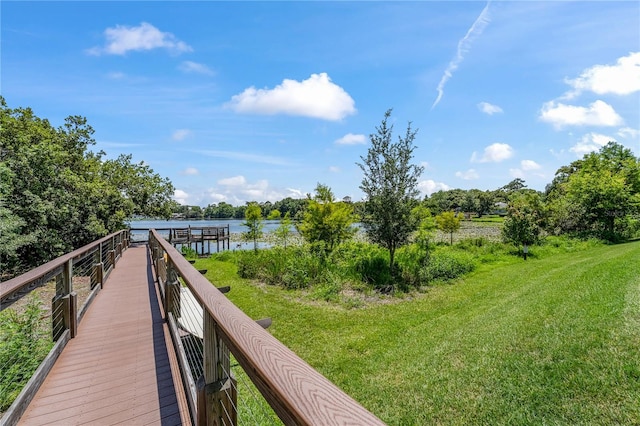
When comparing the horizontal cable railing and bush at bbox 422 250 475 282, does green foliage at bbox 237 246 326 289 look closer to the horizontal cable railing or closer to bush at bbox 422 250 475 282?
bush at bbox 422 250 475 282

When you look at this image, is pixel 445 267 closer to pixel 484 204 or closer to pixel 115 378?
pixel 115 378

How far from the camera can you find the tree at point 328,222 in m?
12.2

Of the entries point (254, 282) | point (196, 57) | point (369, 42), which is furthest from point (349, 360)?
point (196, 57)

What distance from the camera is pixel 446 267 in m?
10.5

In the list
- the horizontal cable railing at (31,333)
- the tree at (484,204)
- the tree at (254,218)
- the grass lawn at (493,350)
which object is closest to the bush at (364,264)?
the grass lawn at (493,350)

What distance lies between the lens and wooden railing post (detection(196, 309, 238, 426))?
1.31 metres

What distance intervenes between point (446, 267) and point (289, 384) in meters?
10.8

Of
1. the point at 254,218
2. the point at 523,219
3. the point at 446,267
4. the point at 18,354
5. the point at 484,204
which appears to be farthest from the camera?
the point at 484,204

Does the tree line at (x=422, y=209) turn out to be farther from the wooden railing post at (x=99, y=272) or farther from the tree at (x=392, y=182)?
the wooden railing post at (x=99, y=272)

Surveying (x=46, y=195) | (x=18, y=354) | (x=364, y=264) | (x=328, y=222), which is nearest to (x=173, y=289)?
(x=18, y=354)

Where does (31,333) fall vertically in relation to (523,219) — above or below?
below

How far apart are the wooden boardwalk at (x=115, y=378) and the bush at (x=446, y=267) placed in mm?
8109

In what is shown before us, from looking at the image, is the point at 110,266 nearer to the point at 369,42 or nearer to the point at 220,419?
the point at 220,419

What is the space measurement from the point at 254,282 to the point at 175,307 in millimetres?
7260
